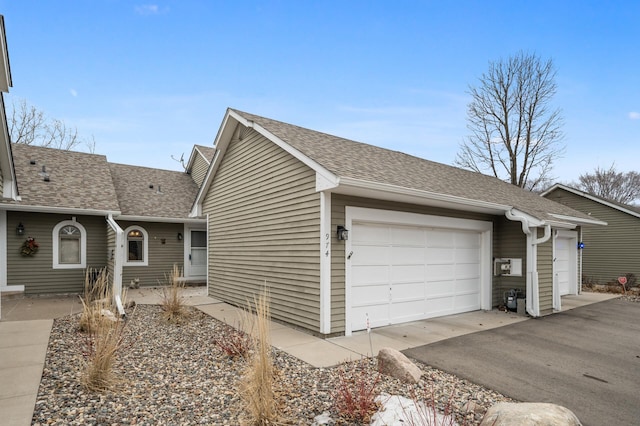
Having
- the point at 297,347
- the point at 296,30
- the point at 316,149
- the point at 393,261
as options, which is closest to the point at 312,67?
the point at 296,30

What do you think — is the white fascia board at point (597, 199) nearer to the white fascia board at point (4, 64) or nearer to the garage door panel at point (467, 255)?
the garage door panel at point (467, 255)

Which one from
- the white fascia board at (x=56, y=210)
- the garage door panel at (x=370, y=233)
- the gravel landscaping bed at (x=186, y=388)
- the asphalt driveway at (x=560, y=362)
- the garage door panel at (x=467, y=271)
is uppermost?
the white fascia board at (x=56, y=210)

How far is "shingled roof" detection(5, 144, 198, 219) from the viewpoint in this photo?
33.9 feet

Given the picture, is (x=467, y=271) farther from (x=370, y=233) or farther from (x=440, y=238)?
(x=370, y=233)

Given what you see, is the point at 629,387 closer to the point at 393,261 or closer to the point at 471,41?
the point at 393,261

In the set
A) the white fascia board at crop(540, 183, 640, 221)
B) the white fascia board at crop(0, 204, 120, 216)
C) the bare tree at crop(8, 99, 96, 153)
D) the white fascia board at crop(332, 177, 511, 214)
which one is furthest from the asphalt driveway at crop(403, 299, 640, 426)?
the bare tree at crop(8, 99, 96, 153)

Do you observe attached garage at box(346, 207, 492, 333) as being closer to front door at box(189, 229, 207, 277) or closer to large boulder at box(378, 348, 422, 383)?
large boulder at box(378, 348, 422, 383)

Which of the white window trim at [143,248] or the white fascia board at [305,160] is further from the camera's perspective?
the white window trim at [143,248]

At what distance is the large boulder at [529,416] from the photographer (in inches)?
97.9

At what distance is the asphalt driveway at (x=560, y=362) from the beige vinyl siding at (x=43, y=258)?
10.2 metres

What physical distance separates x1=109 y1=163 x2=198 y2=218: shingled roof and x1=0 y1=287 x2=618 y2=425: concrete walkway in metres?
3.51

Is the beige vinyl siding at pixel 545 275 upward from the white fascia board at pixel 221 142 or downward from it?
downward

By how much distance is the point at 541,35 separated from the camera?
1223cm

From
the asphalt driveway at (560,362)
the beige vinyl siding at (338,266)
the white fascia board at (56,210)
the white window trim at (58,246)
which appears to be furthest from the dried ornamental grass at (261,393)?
the white window trim at (58,246)
